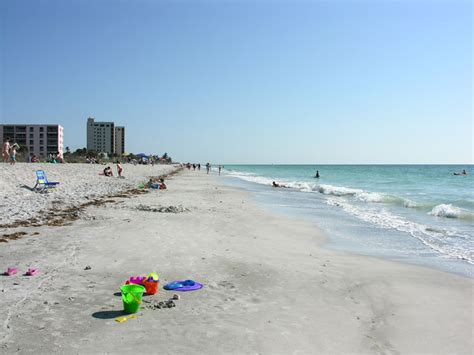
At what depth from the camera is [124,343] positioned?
3.76 metres

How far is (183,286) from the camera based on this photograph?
5.49 metres

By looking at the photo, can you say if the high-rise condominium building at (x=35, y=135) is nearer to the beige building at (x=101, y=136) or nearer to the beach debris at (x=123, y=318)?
the beige building at (x=101, y=136)

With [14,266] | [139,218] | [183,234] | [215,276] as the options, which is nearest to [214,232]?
[183,234]

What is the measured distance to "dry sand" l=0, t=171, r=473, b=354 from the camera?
153 inches

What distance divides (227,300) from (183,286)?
29.7 inches

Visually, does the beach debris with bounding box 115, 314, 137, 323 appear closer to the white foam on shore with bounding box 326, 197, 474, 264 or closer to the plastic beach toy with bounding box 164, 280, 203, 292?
the plastic beach toy with bounding box 164, 280, 203, 292

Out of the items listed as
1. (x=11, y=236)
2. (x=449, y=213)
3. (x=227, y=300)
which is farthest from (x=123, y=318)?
(x=449, y=213)

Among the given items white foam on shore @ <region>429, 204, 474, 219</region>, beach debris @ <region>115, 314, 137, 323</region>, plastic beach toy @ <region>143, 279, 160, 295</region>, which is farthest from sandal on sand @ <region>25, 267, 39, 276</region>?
white foam on shore @ <region>429, 204, 474, 219</region>

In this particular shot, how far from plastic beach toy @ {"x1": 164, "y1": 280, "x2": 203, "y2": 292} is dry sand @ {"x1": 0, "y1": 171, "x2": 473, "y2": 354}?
0.15 m

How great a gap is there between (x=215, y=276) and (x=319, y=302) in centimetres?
180

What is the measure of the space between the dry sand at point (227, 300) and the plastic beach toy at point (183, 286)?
0.50 ft

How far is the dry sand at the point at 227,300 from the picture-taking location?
389cm

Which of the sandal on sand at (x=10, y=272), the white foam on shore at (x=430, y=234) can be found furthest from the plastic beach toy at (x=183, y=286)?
the white foam on shore at (x=430, y=234)

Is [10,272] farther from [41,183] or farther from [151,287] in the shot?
[41,183]
